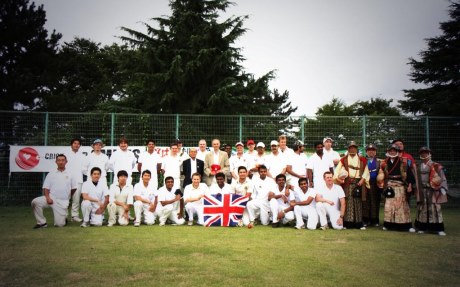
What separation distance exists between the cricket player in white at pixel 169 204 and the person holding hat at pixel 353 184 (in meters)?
3.64

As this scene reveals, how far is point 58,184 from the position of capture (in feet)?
26.7

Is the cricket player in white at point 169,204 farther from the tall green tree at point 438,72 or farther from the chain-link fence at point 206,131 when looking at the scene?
the tall green tree at point 438,72

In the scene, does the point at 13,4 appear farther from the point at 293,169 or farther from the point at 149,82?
the point at 293,169

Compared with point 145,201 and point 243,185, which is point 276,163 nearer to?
point 243,185

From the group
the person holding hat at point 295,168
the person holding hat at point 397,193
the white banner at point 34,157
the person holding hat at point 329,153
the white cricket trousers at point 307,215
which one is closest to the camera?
the person holding hat at point 397,193

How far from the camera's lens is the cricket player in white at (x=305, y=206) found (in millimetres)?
7773

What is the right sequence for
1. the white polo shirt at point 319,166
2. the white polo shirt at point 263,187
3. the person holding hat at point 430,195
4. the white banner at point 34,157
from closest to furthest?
the person holding hat at point 430,195, the white polo shirt at point 263,187, the white polo shirt at point 319,166, the white banner at point 34,157

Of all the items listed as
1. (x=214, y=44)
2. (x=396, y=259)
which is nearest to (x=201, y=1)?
(x=214, y=44)

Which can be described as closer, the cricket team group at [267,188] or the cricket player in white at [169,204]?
the cricket team group at [267,188]

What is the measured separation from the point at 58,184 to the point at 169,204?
2.52 metres

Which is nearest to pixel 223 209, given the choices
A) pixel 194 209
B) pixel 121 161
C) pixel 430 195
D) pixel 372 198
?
pixel 194 209


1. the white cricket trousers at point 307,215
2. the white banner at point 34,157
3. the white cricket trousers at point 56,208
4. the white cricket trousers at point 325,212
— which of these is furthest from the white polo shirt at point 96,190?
the white cricket trousers at point 325,212

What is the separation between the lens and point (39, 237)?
632 cm

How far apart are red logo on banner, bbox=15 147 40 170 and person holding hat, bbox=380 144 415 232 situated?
9547mm
